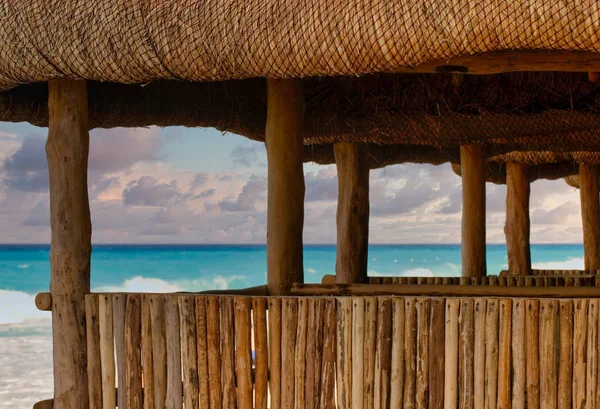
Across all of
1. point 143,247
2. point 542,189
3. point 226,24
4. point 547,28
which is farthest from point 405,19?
point 143,247

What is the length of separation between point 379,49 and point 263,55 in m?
0.61

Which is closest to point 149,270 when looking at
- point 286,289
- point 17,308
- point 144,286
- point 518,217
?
point 144,286

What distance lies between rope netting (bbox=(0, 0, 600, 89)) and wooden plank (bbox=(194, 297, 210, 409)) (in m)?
1.20

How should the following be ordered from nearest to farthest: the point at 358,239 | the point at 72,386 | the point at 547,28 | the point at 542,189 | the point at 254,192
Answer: the point at 547,28 → the point at 72,386 → the point at 358,239 → the point at 254,192 → the point at 542,189

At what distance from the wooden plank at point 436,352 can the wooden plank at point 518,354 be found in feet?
A: 1.08

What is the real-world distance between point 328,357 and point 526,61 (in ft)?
5.71

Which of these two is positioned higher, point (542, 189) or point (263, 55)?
point (542, 189)

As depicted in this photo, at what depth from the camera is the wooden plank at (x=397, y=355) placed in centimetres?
437

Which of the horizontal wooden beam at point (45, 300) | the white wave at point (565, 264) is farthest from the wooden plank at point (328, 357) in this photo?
the white wave at point (565, 264)

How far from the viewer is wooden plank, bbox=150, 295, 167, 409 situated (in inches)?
189

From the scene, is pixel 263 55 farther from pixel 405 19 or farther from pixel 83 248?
pixel 83 248

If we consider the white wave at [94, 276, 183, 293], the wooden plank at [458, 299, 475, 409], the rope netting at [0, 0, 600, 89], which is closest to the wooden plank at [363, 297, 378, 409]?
the wooden plank at [458, 299, 475, 409]

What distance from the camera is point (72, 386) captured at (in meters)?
5.12

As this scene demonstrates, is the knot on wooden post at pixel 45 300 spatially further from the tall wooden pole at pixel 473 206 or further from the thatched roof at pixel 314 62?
the tall wooden pole at pixel 473 206
